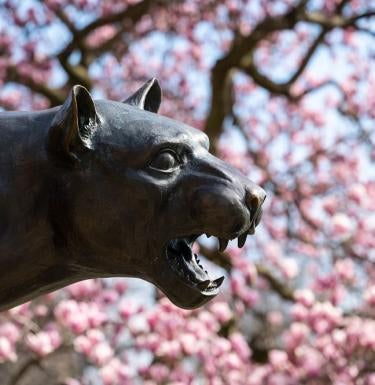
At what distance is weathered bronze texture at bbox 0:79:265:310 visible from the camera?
1031 mm

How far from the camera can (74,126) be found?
102cm

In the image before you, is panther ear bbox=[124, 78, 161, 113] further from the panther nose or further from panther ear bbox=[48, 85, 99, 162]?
the panther nose

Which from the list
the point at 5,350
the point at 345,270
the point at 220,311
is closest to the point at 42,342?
the point at 5,350

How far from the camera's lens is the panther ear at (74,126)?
1.02 m

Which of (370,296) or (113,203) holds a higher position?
(113,203)

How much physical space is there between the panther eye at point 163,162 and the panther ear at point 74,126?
0.09 m

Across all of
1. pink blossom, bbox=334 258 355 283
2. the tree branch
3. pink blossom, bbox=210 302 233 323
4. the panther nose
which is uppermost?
the panther nose

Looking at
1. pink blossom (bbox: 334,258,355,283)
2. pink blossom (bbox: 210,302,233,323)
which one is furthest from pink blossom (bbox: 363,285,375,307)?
pink blossom (bbox: 210,302,233,323)

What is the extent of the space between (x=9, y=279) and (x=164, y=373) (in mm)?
3728

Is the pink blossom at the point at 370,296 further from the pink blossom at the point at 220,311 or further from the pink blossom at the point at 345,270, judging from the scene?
the pink blossom at the point at 220,311

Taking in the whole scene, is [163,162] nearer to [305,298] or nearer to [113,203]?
[113,203]

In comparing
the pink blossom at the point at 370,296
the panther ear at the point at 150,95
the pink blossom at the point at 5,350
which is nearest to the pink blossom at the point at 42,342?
the pink blossom at the point at 5,350

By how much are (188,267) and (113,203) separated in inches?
5.3

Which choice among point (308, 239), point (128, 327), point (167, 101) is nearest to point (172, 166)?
point (128, 327)
